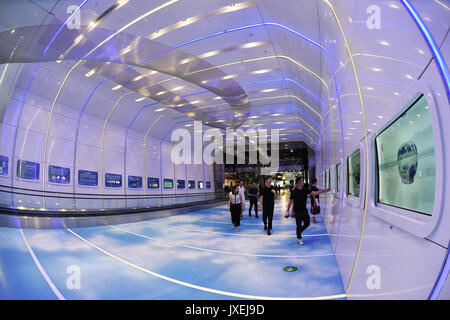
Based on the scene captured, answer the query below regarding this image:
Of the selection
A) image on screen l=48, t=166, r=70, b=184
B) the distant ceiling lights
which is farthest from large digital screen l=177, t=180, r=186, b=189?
the distant ceiling lights

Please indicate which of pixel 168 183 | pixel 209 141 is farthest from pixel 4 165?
pixel 209 141

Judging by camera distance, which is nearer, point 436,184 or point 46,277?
point 436,184

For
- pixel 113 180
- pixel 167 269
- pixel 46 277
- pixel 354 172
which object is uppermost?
pixel 354 172

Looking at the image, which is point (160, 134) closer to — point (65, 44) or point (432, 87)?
point (65, 44)

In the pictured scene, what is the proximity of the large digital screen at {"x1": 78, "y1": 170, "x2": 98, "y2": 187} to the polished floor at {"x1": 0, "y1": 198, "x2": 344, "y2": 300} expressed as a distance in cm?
709

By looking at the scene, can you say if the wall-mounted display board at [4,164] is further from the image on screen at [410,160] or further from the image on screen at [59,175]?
the image on screen at [410,160]

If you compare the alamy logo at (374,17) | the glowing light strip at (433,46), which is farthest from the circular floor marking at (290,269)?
the alamy logo at (374,17)

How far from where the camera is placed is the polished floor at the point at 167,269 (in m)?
3.06

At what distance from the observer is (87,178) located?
44.2 ft

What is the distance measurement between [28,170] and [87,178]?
3.29m

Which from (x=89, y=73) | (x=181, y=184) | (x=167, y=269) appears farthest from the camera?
(x=181, y=184)

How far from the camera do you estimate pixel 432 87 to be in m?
1.12

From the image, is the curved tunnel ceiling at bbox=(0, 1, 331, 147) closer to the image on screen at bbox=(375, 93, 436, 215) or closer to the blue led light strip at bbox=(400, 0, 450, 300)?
the image on screen at bbox=(375, 93, 436, 215)

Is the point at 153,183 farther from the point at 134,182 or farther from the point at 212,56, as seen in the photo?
the point at 212,56
